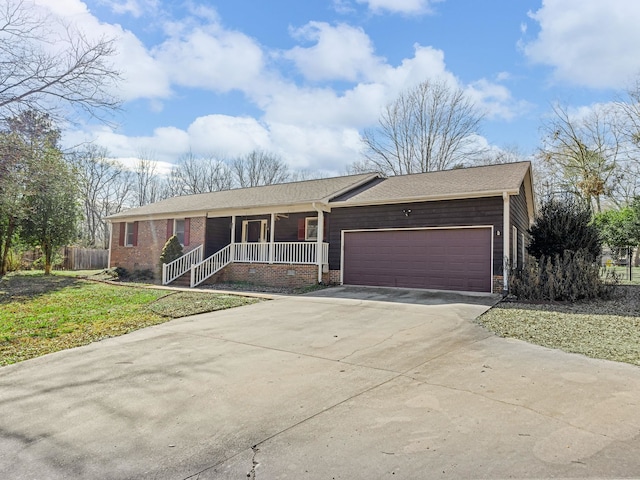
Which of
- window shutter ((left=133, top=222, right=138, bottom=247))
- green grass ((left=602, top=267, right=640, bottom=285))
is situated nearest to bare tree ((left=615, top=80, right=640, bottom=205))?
green grass ((left=602, top=267, right=640, bottom=285))

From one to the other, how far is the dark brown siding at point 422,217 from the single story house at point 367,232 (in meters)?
0.03

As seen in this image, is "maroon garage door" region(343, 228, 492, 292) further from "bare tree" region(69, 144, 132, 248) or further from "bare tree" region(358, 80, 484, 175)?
"bare tree" region(69, 144, 132, 248)

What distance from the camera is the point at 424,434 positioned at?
2.96 metres

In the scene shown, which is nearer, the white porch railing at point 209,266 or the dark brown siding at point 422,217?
the dark brown siding at point 422,217

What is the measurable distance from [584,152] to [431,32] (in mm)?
20499

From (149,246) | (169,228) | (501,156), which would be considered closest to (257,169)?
(149,246)

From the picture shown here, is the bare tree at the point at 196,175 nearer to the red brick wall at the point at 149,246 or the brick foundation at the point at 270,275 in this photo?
the red brick wall at the point at 149,246

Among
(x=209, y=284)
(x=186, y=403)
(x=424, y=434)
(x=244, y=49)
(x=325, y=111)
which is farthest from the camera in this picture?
(x=325, y=111)

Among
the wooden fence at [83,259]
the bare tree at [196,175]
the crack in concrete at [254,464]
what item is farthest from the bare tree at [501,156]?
the crack in concrete at [254,464]

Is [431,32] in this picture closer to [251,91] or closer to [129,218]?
[251,91]

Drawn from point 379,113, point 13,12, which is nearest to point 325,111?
point 379,113

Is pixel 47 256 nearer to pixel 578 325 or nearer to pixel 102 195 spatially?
pixel 578 325

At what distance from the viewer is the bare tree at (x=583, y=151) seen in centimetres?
2558

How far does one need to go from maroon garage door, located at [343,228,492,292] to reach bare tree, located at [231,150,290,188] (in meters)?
26.5
